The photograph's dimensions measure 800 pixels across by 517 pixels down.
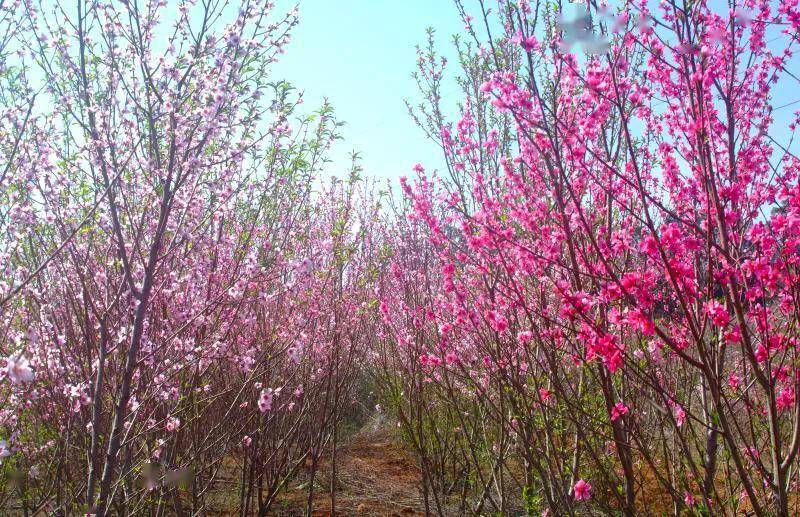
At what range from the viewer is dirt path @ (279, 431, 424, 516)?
6.39m

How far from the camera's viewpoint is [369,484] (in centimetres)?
743

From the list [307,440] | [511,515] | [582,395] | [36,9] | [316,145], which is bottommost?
[511,515]

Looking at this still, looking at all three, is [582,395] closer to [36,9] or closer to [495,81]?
[495,81]

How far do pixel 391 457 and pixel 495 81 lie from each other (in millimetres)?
7615

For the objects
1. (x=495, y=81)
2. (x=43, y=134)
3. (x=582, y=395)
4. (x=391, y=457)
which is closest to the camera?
(x=495, y=81)

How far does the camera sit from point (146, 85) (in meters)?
3.44

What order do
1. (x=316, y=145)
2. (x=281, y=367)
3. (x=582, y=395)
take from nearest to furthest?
(x=582, y=395), (x=316, y=145), (x=281, y=367)

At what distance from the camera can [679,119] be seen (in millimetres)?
3607

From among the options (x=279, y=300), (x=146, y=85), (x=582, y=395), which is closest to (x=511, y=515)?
(x=582, y=395)

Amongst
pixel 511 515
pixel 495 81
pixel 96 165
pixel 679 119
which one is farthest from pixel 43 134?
pixel 511 515

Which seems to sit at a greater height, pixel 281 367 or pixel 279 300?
pixel 279 300

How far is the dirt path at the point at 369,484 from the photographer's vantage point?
6.39 m

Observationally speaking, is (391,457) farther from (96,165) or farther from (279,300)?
(96,165)

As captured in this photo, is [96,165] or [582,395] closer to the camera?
[96,165]
